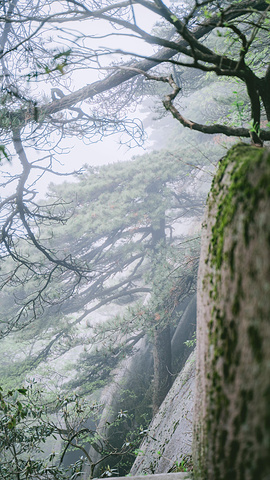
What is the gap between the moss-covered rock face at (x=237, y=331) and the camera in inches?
27.8

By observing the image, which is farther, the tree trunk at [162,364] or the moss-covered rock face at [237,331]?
the tree trunk at [162,364]

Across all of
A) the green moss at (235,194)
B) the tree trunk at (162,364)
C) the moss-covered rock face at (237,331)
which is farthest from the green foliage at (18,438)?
the tree trunk at (162,364)

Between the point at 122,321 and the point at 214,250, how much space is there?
7569 mm

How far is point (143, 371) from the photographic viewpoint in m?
12.4

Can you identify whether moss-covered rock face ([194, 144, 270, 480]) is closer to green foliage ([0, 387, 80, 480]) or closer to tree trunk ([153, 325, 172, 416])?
green foliage ([0, 387, 80, 480])

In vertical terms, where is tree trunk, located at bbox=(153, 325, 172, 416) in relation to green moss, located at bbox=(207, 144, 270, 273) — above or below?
below

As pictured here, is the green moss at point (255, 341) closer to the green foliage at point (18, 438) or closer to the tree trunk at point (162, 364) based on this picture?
the green foliage at point (18, 438)

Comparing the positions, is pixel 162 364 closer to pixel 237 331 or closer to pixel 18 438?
pixel 18 438

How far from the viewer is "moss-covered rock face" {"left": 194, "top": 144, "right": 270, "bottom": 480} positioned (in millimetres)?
707

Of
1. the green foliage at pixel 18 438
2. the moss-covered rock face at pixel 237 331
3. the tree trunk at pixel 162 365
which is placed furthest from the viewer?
the tree trunk at pixel 162 365

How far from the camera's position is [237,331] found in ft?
2.74

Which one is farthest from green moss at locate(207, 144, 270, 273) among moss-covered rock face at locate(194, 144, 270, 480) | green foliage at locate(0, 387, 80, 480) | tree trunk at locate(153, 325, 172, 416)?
tree trunk at locate(153, 325, 172, 416)

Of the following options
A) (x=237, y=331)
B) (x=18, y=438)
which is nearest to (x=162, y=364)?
(x=18, y=438)

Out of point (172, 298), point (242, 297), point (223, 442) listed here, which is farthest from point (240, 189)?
point (172, 298)
